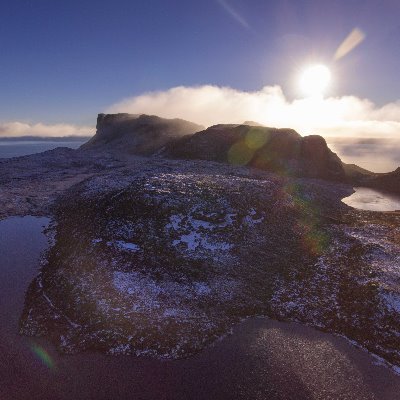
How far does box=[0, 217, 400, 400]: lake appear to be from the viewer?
48.3ft

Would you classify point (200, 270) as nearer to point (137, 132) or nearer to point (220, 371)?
point (220, 371)

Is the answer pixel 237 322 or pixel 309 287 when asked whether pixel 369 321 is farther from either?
pixel 237 322

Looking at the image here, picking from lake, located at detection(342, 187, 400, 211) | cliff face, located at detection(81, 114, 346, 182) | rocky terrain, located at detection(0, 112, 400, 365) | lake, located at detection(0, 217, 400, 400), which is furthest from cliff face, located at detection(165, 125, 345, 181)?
lake, located at detection(0, 217, 400, 400)

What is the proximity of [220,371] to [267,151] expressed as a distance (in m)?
69.2

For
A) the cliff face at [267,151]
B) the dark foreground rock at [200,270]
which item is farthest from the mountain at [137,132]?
the dark foreground rock at [200,270]

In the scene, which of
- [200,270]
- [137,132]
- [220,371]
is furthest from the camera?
[137,132]

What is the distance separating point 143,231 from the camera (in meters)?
30.5

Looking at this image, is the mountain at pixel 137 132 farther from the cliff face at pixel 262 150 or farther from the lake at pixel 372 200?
the lake at pixel 372 200

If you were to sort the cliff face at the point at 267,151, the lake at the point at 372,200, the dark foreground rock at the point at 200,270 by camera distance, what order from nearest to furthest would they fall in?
1. the dark foreground rock at the point at 200,270
2. the lake at the point at 372,200
3. the cliff face at the point at 267,151

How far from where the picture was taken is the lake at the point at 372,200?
1983 inches

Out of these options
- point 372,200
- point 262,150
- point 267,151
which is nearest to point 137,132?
point 262,150

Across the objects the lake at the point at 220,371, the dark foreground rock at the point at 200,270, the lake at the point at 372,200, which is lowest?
the lake at the point at 220,371

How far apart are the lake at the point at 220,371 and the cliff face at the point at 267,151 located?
58.9 meters

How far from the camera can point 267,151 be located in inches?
3147
